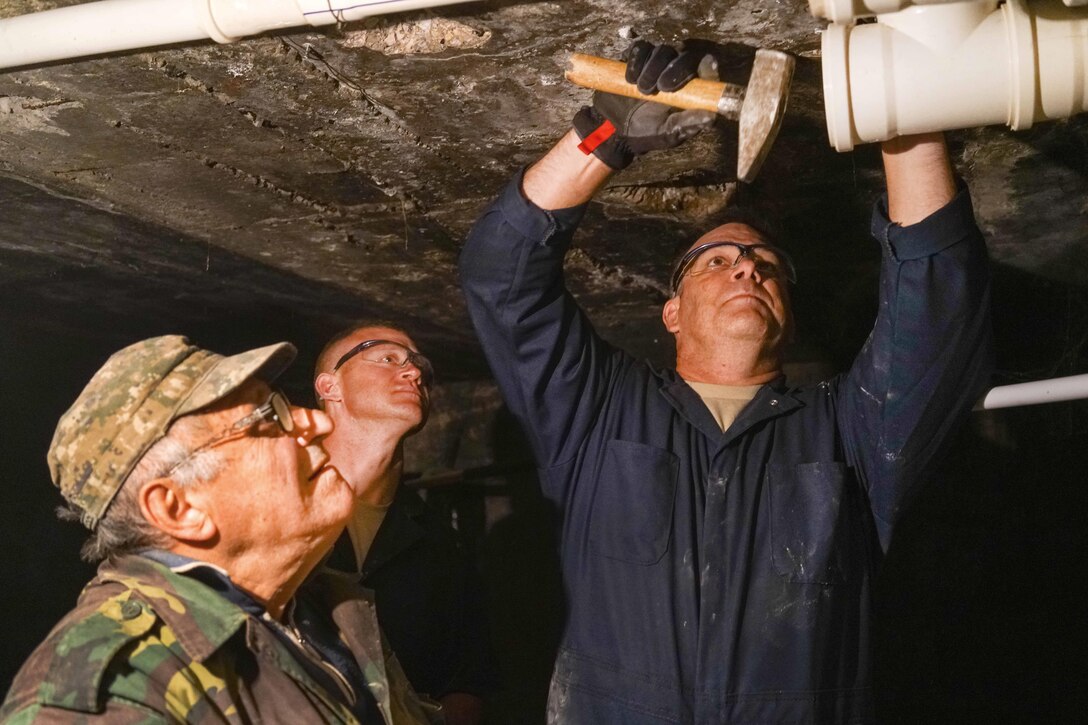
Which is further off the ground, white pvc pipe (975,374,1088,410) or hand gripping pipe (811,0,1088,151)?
hand gripping pipe (811,0,1088,151)

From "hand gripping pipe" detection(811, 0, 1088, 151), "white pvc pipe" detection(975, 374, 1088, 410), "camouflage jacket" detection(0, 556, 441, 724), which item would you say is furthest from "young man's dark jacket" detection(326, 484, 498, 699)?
"hand gripping pipe" detection(811, 0, 1088, 151)

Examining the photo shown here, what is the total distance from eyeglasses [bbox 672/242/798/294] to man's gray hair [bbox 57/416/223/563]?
129 centimetres

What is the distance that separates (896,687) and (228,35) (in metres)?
3.37

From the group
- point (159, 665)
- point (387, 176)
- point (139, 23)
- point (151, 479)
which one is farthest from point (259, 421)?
Answer: point (387, 176)

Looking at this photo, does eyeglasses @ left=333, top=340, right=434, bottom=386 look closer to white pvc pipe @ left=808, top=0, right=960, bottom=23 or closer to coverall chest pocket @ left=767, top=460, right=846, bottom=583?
coverall chest pocket @ left=767, top=460, right=846, bottom=583

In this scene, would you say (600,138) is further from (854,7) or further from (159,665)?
(159,665)

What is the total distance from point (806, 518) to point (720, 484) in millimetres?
189

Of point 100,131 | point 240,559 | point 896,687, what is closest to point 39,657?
point 240,559

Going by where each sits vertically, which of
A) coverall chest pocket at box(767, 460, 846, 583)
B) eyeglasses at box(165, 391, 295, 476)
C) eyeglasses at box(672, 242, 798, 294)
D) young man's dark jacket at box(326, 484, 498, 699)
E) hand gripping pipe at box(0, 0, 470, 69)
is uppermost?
hand gripping pipe at box(0, 0, 470, 69)

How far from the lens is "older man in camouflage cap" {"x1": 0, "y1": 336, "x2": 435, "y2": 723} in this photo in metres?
1.32

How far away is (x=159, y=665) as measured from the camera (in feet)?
4.37

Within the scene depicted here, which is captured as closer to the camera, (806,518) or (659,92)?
(659,92)

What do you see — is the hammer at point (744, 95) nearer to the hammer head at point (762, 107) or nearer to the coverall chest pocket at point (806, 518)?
the hammer head at point (762, 107)

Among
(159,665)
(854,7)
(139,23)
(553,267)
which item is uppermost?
(139,23)
